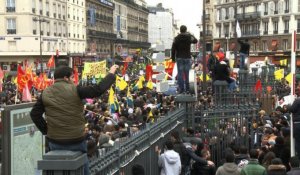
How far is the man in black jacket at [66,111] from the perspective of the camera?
5.07m

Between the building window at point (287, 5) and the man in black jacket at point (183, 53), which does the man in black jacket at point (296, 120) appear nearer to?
the man in black jacket at point (183, 53)

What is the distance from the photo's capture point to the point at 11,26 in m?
60.2

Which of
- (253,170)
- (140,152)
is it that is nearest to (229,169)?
(253,170)

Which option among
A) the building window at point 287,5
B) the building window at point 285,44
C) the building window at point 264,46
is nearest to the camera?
the building window at point 287,5

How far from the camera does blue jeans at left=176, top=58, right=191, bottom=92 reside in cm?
1173

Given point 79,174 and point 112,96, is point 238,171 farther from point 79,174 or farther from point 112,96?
point 112,96

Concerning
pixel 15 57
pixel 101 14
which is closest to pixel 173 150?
pixel 15 57

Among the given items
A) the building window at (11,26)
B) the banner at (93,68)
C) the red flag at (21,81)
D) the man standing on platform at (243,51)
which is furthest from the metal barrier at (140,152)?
the building window at (11,26)

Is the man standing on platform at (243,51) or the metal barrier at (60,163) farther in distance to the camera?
the man standing on platform at (243,51)

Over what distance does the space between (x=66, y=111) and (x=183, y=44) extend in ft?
22.5

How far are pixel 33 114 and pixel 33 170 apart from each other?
2.68m

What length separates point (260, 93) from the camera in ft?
56.0

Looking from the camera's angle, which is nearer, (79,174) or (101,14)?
(79,174)

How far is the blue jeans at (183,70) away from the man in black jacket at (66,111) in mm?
6647
